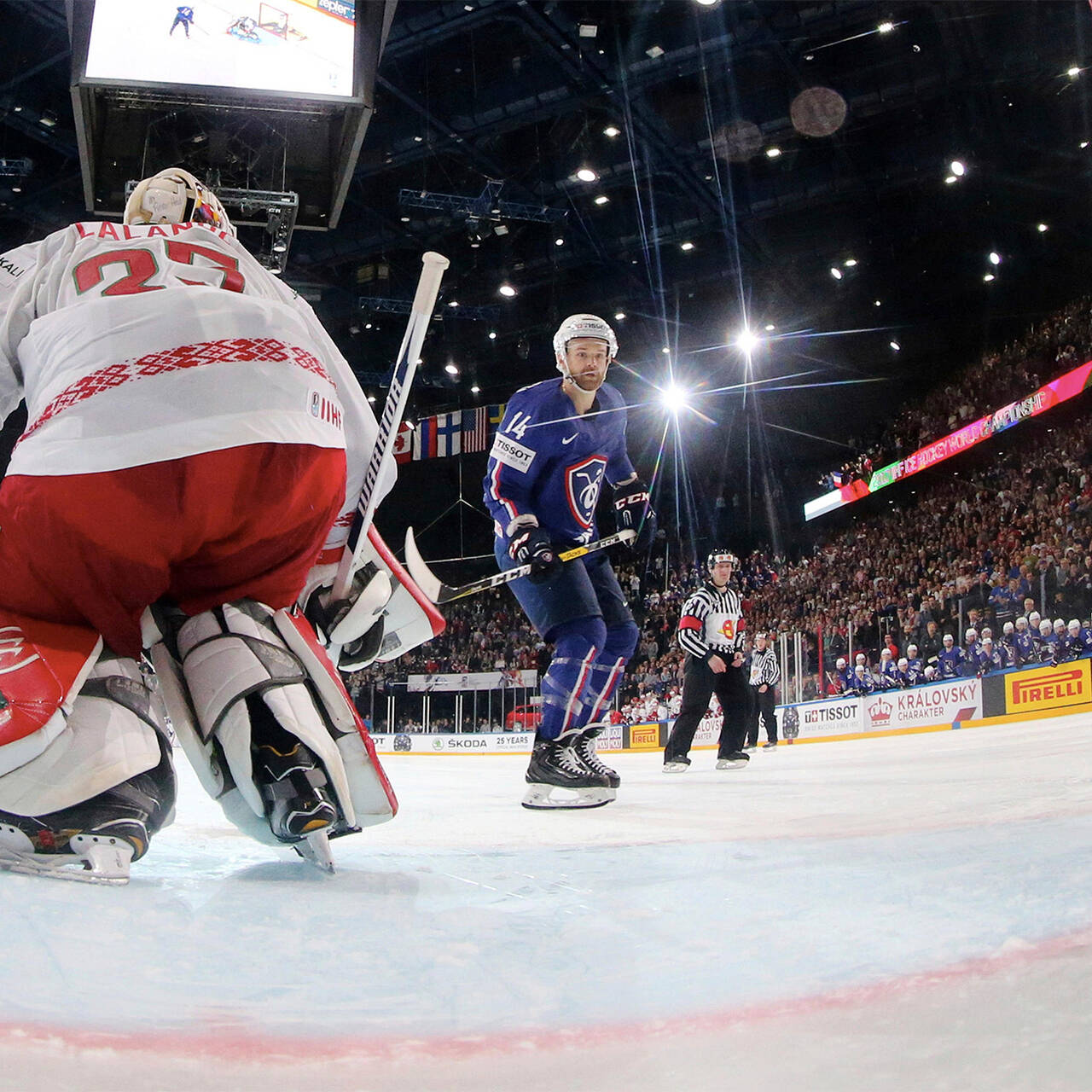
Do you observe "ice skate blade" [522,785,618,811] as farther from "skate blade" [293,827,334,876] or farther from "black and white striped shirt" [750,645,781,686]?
"black and white striped shirt" [750,645,781,686]

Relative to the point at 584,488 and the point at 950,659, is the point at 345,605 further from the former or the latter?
the point at 950,659

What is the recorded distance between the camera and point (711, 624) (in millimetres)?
4625

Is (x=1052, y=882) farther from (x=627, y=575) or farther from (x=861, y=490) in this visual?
(x=627, y=575)

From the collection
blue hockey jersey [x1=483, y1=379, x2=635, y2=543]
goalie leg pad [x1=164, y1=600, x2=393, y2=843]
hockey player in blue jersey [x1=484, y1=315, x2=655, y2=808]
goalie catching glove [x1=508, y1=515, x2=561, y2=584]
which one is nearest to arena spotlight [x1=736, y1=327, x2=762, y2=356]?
hockey player in blue jersey [x1=484, y1=315, x2=655, y2=808]

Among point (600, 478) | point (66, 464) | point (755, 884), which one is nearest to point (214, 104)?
point (600, 478)

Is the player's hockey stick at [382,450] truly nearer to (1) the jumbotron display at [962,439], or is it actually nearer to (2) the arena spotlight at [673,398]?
(1) the jumbotron display at [962,439]

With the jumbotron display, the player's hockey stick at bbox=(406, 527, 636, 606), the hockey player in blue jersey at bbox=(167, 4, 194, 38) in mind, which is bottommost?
the player's hockey stick at bbox=(406, 527, 636, 606)

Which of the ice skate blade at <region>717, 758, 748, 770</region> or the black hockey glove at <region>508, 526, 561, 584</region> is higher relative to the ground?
the black hockey glove at <region>508, 526, 561, 584</region>

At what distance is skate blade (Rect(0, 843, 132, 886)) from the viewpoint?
90 centimetres

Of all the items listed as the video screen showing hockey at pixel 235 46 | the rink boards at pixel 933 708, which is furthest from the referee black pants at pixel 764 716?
the video screen showing hockey at pixel 235 46

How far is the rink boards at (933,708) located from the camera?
696 centimetres

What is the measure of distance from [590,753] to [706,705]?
6.69ft

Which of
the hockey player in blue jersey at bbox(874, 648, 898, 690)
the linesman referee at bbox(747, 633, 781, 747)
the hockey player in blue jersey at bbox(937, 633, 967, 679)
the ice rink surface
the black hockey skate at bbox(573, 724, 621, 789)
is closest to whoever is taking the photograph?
the ice rink surface

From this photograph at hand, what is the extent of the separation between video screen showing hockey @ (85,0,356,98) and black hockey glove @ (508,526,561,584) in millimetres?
2943
